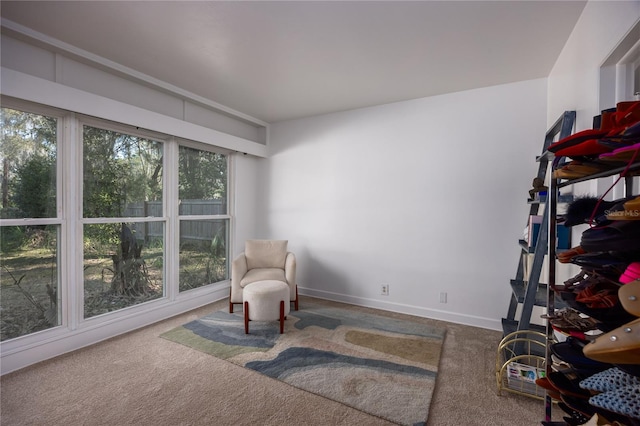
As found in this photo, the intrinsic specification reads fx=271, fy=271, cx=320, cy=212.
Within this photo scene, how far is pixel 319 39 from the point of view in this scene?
209cm

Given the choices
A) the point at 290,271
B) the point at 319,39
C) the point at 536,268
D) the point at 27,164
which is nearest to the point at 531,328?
the point at 536,268

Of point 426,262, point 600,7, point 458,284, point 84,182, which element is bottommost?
point 458,284

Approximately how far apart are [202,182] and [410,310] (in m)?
3.13

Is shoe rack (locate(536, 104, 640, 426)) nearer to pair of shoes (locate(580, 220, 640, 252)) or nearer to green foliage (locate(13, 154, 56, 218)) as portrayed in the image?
pair of shoes (locate(580, 220, 640, 252))

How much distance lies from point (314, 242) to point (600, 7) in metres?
3.30

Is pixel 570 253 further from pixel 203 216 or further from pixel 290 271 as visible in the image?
pixel 203 216

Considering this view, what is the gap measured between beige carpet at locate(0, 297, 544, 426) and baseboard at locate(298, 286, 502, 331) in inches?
22.4

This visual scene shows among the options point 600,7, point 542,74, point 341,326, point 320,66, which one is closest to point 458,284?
point 341,326

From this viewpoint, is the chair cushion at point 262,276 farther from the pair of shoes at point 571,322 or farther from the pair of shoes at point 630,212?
the pair of shoes at point 630,212

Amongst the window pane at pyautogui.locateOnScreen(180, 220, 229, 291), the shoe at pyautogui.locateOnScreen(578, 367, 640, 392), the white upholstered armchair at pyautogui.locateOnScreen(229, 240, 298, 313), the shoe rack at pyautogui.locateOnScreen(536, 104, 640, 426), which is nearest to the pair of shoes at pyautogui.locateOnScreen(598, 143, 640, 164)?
the shoe rack at pyautogui.locateOnScreen(536, 104, 640, 426)

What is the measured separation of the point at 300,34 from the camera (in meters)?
2.03

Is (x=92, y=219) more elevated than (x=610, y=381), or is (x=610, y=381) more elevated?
(x=92, y=219)

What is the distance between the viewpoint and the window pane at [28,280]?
211 cm

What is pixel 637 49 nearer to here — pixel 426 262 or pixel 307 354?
pixel 426 262
